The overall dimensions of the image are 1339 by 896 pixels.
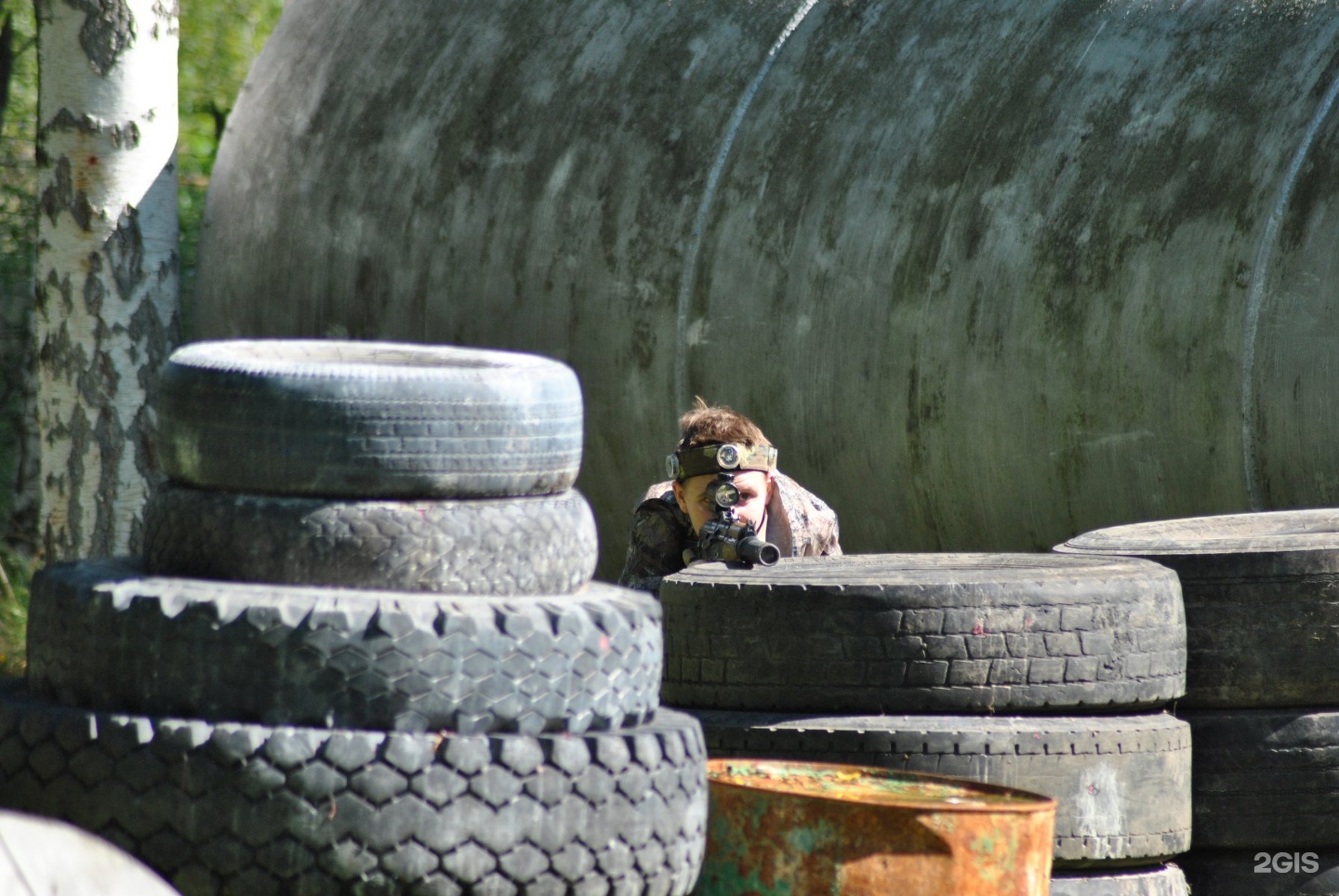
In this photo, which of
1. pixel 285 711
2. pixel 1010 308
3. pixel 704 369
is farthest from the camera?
pixel 704 369

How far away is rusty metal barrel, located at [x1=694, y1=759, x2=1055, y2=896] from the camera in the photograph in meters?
3.05

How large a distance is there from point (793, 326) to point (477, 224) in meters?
1.85

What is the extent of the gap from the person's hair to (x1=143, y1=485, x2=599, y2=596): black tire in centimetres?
218

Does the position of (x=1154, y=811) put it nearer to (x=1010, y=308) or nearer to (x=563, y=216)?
(x=1010, y=308)

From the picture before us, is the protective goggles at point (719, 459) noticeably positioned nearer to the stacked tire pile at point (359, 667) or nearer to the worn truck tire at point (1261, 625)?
the worn truck tire at point (1261, 625)

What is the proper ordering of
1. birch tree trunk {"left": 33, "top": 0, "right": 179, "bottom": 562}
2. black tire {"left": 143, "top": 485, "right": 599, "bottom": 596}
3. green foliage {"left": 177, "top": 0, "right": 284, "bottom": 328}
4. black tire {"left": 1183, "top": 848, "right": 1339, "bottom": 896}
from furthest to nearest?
green foliage {"left": 177, "top": 0, "right": 284, "bottom": 328}
birch tree trunk {"left": 33, "top": 0, "right": 179, "bottom": 562}
black tire {"left": 1183, "top": 848, "right": 1339, "bottom": 896}
black tire {"left": 143, "top": 485, "right": 599, "bottom": 596}

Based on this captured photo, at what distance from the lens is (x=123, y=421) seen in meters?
7.93

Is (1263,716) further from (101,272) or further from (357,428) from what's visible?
(101,272)

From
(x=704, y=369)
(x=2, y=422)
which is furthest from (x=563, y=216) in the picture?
(x=2, y=422)
